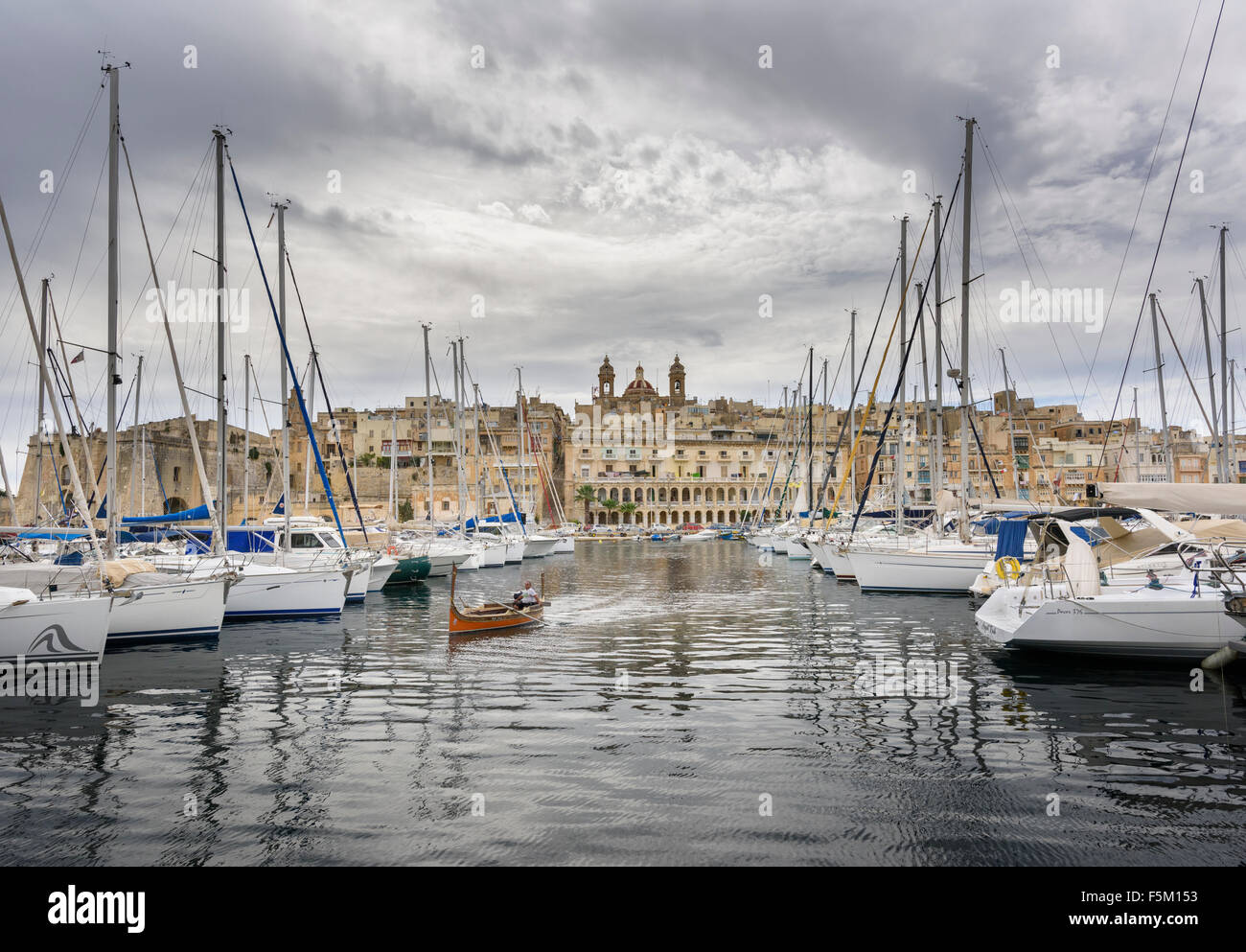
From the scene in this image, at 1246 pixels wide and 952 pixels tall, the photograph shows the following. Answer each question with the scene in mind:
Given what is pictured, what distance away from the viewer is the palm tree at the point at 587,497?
10469 cm

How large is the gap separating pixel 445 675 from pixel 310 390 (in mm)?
21997

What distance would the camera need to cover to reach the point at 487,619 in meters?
20.0

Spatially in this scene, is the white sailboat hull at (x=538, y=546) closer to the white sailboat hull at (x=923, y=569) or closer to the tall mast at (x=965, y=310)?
the white sailboat hull at (x=923, y=569)

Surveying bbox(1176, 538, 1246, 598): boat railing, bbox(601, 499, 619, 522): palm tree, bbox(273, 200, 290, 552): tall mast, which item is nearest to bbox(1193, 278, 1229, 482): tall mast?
bbox(1176, 538, 1246, 598): boat railing

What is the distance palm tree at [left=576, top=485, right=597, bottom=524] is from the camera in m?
105

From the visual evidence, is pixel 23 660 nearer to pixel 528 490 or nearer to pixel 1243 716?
pixel 1243 716

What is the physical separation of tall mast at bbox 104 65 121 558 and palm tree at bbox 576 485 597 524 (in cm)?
8673

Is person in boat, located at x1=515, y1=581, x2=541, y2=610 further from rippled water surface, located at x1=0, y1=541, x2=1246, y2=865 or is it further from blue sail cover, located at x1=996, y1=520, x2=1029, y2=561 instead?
blue sail cover, located at x1=996, y1=520, x2=1029, y2=561

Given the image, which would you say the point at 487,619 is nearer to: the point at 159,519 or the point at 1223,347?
the point at 159,519

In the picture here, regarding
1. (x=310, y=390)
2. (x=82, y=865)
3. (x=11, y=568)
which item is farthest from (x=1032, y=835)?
(x=310, y=390)

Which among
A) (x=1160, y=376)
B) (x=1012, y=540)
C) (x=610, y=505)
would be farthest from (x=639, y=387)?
(x=1012, y=540)

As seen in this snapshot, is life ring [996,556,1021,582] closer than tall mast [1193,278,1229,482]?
Yes

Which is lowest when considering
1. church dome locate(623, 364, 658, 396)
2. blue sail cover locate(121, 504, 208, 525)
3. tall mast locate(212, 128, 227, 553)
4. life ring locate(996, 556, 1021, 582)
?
life ring locate(996, 556, 1021, 582)

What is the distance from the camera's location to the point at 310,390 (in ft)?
110
